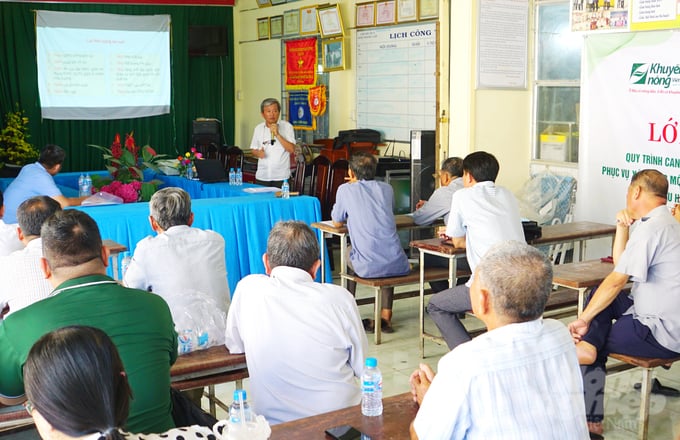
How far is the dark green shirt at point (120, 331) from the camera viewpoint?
6.68 ft

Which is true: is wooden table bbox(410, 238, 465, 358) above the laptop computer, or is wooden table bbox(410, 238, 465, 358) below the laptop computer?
below

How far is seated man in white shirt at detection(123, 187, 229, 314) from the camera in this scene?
3.34 m

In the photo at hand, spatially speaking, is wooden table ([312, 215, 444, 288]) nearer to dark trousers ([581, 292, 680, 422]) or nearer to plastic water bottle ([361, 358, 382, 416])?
dark trousers ([581, 292, 680, 422])

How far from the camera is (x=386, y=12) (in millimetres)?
8383

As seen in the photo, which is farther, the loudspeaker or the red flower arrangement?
the loudspeaker

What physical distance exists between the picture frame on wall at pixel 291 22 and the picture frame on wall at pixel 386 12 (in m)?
1.67

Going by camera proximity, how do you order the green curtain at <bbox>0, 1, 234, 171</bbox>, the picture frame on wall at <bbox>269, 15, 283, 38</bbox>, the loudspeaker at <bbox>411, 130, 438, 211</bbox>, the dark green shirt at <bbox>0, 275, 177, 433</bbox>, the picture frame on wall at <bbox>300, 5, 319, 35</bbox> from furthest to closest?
1. the picture frame on wall at <bbox>269, 15, 283, 38</bbox>
2. the green curtain at <bbox>0, 1, 234, 171</bbox>
3. the picture frame on wall at <bbox>300, 5, 319, 35</bbox>
4. the loudspeaker at <bbox>411, 130, 438, 211</bbox>
5. the dark green shirt at <bbox>0, 275, 177, 433</bbox>

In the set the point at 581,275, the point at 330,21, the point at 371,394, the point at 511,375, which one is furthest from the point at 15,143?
the point at 511,375

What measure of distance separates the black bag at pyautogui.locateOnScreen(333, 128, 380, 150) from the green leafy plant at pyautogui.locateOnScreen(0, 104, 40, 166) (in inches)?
161

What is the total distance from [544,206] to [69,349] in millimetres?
5561

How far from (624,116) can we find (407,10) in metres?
3.09

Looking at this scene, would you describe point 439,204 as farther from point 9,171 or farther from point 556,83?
point 9,171

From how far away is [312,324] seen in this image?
252 cm

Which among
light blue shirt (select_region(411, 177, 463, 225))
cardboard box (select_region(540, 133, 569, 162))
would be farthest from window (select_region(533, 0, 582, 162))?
light blue shirt (select_region(411, 177, 463, 225))
